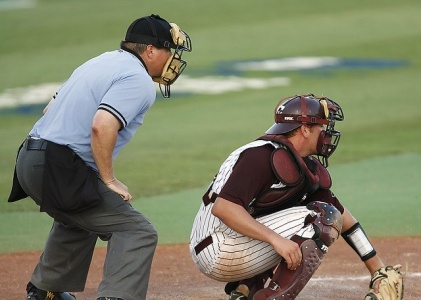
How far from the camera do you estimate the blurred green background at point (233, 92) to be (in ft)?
28.7

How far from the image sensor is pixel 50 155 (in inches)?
201

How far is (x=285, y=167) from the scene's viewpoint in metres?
5.09

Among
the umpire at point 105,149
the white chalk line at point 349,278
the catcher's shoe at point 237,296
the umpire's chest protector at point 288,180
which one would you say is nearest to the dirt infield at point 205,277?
the white chalk line at point 349,278

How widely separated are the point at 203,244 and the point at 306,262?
627 millimetres

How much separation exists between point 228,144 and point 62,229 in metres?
5.53

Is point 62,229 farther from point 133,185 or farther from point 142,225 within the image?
point 133,185

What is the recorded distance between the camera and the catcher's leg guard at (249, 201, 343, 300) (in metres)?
5.06

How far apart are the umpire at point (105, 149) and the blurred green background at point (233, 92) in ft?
8.36

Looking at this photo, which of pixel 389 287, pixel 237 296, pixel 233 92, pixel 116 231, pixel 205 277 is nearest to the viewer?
pixel 116 231

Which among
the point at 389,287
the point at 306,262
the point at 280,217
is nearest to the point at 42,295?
the point at 280,217

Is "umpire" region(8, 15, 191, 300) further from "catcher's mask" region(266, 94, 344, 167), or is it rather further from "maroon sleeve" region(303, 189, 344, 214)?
"maroon sleeve" region(303, 189, 344, 214)

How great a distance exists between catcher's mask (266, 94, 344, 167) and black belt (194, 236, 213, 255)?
0.69m

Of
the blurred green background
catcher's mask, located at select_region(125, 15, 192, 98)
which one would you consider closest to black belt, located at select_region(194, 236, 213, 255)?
catcher's mask, located at select_region(125, 15, 192, 98)

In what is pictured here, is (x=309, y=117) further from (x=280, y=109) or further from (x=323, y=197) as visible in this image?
(x=323, y=197)
